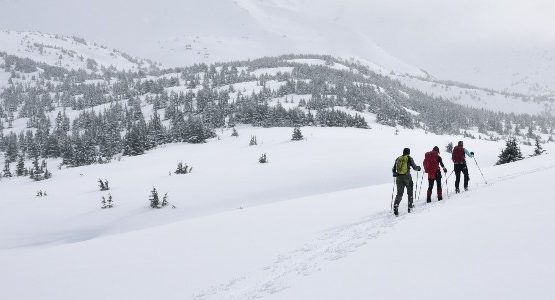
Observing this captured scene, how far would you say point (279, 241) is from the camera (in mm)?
10195

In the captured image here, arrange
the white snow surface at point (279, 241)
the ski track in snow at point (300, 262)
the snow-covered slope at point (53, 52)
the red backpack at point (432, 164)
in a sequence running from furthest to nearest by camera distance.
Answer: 1. the snow-covered slope at point (53, 52)
2. the red backpack at point (432, 164)
3. the ski track in snow at point (300, 262)
4. the white snow surface at point (279, 241)

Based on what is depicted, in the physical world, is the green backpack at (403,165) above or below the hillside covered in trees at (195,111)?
below

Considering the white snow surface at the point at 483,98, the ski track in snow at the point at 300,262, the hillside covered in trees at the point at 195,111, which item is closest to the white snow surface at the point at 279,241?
the ski track in snow at the point at 300,262

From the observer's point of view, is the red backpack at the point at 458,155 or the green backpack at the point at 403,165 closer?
the green backpack at the point at 403,165

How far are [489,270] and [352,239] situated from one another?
3.86 m

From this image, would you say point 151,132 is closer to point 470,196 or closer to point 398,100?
point 470,196

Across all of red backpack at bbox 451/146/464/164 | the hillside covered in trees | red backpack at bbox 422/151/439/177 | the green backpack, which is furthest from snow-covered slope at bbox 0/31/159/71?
the green backpack

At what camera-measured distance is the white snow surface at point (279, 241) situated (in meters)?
5.75

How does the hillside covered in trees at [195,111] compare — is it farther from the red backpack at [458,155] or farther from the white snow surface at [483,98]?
the white snow surface at [483,98]

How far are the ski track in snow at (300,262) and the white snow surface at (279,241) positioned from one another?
0.14 feet

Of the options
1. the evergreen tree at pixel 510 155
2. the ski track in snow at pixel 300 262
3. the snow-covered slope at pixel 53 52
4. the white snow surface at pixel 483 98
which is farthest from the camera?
the snow-covered slope at pixel 53 52

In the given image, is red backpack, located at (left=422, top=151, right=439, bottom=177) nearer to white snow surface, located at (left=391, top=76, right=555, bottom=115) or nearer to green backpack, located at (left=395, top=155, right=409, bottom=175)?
green backpack, located at (left=395, top=155, right=409, bottom=175)

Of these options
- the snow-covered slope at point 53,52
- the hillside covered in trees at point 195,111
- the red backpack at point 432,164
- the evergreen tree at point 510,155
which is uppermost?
the snow-covered slope at point 53,52

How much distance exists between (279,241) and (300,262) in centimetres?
217
